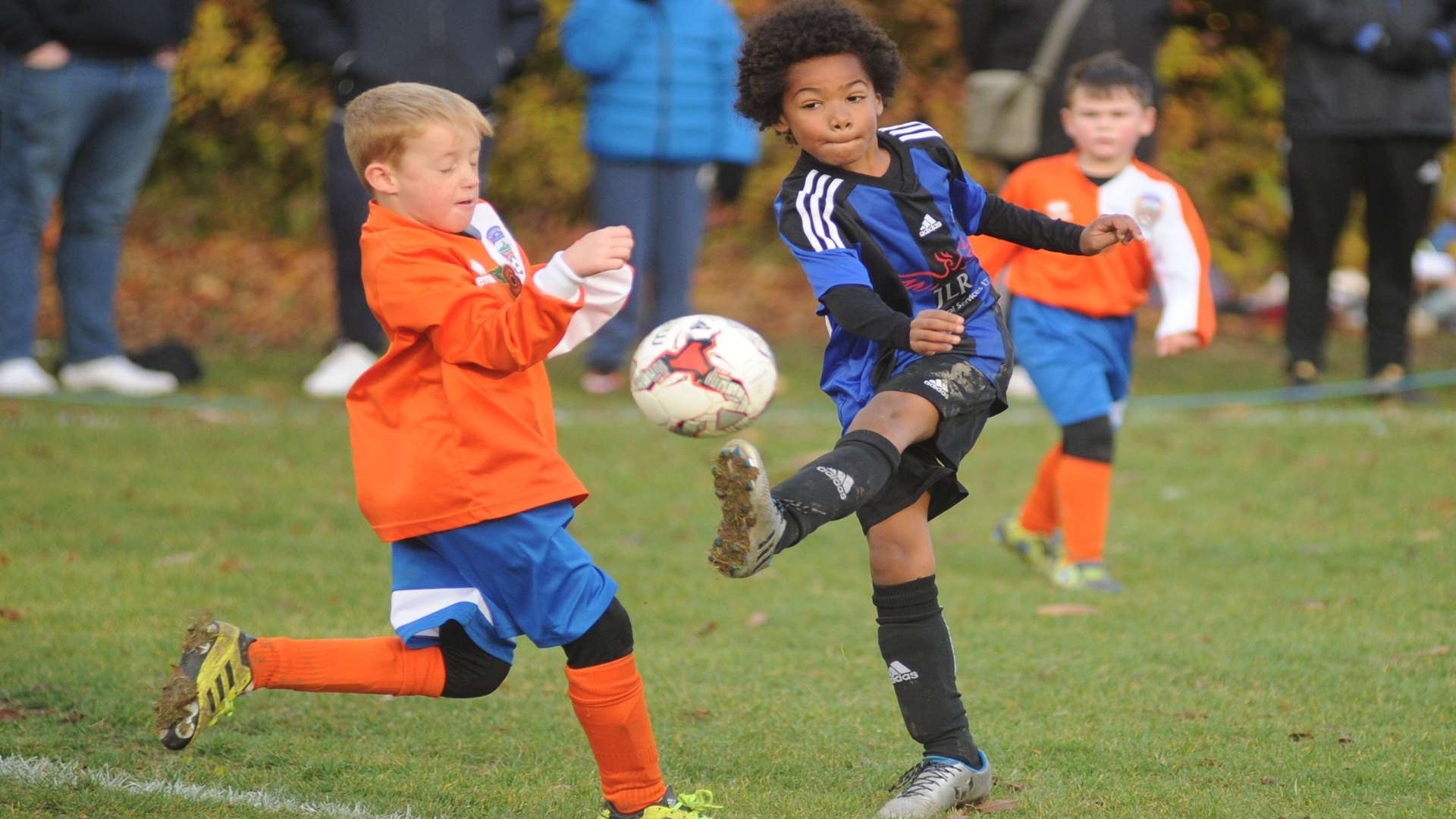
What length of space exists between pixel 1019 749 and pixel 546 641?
4.33 feet

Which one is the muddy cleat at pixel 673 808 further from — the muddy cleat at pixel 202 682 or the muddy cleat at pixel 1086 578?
the muddy cleat at pixel 1086 578

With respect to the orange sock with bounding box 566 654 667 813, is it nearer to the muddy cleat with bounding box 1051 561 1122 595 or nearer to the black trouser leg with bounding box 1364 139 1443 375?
the muddy cleat with bounding box 1051 561 1122 595

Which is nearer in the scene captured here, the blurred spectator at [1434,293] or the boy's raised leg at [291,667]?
the boy's raised leg at [291,667]

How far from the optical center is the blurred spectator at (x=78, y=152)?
813cm

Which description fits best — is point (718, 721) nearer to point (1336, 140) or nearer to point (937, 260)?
point (937, 260)

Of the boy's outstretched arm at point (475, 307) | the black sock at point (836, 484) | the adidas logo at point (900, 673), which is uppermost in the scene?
the boy's outstretched arm at point (475, 307)

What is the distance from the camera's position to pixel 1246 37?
13.6 meters

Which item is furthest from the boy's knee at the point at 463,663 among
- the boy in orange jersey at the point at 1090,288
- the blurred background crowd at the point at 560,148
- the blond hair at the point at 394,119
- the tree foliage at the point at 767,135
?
the tree foliage at the point at 767,135

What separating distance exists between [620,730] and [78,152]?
6.30 m

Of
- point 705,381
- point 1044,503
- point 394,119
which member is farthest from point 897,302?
point 1044,503

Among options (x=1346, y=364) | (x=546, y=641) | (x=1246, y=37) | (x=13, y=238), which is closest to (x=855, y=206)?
(x=546, y=641)

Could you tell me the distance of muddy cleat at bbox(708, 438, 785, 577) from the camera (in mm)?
3180

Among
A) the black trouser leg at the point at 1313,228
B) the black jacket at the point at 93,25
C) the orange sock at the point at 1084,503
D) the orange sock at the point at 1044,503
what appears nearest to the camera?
the orange sock at the point at 1084,503

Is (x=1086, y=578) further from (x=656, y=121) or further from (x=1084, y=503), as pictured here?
(x=656, y=121)
